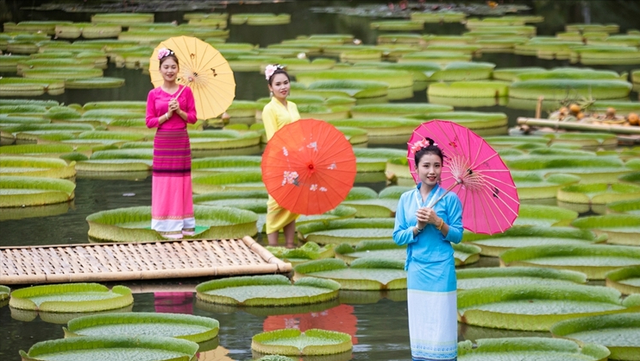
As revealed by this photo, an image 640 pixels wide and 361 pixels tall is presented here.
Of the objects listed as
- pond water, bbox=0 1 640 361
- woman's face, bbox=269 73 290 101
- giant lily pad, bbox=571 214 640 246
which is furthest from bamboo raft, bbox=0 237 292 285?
giant lily pad, bbox=571 214 640 246

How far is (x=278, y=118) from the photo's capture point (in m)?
7.91

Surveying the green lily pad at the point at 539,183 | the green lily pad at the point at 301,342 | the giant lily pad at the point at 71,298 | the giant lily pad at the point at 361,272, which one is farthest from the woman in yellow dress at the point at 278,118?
the green lily pad at the point at 539,183

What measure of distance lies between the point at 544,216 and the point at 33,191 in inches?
159

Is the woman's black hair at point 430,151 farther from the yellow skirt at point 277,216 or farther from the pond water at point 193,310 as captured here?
the yellow skirt at point 277,216

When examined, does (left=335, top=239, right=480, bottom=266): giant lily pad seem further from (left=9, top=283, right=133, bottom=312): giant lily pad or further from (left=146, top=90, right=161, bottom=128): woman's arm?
(left=9, top=283, right=133, bottom=312): giant lily pad

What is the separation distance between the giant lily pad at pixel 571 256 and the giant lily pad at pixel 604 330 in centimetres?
133

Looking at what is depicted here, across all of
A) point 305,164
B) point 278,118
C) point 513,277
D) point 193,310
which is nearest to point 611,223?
point 513,277

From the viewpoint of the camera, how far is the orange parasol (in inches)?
308

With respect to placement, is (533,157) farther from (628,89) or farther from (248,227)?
(628,89)

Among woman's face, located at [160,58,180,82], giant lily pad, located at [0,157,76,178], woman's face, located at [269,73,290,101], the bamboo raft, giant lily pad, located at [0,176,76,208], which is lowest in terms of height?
the bamboo raft

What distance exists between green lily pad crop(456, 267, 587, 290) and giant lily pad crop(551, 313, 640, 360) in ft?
2.88

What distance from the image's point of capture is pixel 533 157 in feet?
36.7

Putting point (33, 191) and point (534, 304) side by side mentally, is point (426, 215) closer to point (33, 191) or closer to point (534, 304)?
point (534, 304)

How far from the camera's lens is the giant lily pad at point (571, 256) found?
25.2 feet
